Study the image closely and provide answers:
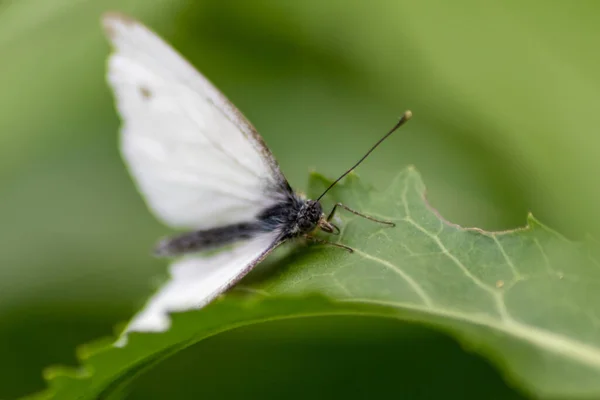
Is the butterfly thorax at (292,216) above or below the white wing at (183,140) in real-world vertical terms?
below

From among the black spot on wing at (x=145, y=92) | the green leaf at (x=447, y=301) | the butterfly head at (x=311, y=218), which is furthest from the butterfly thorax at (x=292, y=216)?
the black spot on wing at (x=145, y=92)

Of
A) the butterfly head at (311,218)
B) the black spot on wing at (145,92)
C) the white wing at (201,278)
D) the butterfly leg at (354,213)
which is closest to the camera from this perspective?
the butterfly leg at (354,213)

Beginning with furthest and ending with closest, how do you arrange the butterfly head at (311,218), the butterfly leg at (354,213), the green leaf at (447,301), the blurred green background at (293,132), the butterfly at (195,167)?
the blurred green background at (293,132), the butterfly at (195,167), the butterfly head at (311,218), the butterfly leg at (354,213), the green leaf at (447,301)

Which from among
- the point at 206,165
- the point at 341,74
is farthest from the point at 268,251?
the point at 341,74

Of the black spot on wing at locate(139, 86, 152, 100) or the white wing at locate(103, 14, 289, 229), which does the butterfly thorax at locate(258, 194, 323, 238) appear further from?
the black spot on wing at locate(139, 86, 152, 100)

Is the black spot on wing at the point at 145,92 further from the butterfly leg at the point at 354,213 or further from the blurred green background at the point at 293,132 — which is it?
the blurred green background at the point at 293,132

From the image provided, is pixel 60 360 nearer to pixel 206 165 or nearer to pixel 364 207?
pixel 206 165

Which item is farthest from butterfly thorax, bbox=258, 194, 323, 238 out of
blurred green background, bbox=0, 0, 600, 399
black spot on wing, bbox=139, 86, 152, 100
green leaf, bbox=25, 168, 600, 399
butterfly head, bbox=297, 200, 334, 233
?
blurred green background, bbox=0, 0, 600, 399

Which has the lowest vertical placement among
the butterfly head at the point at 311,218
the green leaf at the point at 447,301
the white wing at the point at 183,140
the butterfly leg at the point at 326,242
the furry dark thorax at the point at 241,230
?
the green leaf at the point at 447,301
